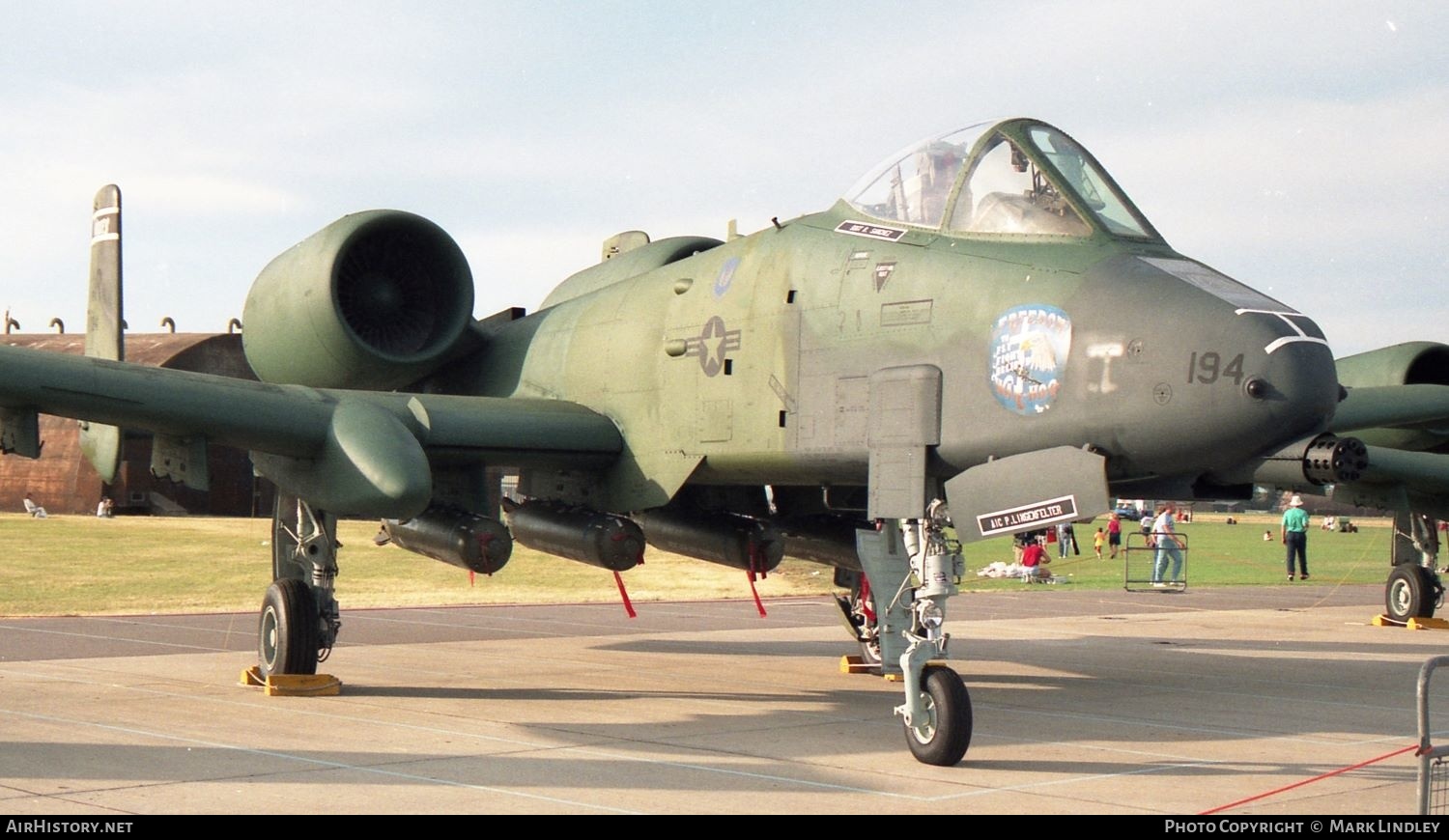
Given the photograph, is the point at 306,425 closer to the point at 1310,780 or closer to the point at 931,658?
the point at 931,658

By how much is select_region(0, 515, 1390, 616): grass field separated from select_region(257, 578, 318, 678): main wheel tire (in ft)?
30.0

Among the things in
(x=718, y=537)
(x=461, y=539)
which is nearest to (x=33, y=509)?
(x=461, y=539)

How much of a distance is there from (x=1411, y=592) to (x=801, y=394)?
47.4 ft

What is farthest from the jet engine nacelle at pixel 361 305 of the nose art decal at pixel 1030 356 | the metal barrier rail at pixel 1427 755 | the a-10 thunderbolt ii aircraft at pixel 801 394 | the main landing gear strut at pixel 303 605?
the metal barrier rail at pixel 1427 755

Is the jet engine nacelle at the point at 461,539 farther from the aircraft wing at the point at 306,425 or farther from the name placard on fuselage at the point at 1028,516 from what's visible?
the name placard on fuselage at the point at 1028,516

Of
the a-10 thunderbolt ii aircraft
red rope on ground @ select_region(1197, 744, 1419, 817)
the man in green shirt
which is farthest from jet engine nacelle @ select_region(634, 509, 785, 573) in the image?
the man in green shirt

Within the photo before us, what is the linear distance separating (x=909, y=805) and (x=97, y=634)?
1242cm

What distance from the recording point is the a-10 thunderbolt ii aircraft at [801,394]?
874cm

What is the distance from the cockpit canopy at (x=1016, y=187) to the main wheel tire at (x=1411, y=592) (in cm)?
1392

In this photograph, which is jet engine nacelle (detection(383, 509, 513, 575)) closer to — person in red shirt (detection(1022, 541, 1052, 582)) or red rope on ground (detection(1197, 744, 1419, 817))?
red rope on ground (detection(1197, 744, 1419, 817))

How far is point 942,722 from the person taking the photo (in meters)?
8.77

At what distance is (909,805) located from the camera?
758cm
